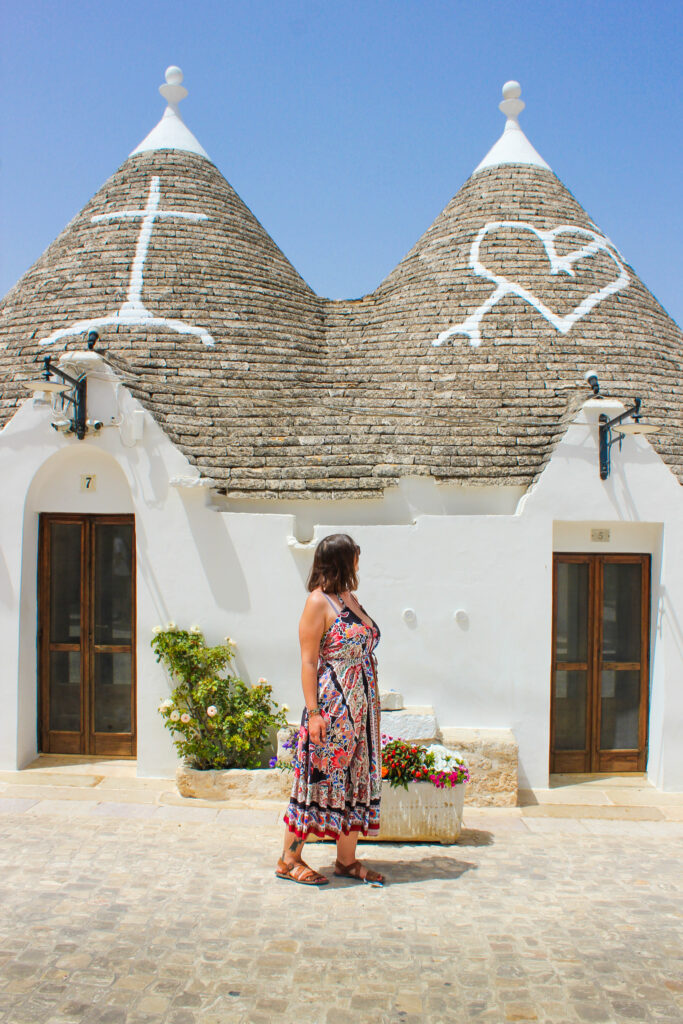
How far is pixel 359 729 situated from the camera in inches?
189

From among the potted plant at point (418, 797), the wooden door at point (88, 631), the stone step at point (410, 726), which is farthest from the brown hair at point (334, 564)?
the wooden door at point (88, 631)

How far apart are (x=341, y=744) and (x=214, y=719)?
2411 millimetres

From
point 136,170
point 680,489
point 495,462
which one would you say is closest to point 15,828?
point 495,462

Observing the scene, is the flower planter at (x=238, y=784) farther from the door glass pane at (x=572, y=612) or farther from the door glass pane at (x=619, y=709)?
the door glass pane at (x=619, y=709)

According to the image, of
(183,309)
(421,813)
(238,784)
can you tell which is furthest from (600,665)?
(183,309)

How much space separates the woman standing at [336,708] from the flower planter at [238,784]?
6.18 feet

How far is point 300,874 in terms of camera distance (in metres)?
5.00

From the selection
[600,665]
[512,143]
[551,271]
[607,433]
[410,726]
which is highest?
[512,143]

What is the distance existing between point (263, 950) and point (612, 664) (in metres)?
4.88

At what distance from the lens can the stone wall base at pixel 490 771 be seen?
6.81m

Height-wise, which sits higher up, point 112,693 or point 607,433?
point 607,433

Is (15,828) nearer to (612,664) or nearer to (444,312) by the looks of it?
(612,664)

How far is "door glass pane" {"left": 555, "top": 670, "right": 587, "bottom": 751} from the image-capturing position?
789 centimetres

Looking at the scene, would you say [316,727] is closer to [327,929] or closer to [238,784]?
[327,929]
